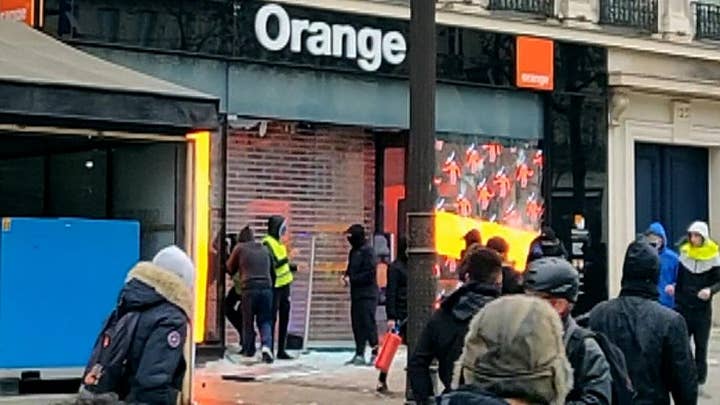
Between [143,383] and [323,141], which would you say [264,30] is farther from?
[143,383]

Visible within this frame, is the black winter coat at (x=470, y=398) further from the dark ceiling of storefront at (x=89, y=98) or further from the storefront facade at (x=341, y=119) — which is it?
the storefront facade at (x=341, y=119)

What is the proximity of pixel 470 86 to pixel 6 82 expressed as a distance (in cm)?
1069

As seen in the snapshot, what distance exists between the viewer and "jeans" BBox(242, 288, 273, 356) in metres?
16.4

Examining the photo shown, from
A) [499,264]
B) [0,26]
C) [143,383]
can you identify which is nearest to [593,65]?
[0,26]

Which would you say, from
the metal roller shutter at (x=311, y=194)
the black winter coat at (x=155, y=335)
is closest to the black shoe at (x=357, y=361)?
the metal roller shutter at (x=311, y=194)

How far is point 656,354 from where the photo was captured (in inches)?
255

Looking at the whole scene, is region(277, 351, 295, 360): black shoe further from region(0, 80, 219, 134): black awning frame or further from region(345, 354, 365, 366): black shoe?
region(0, 80, 219, 134): black awning frame

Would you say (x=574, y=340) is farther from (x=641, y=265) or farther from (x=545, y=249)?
(x=545, y=249)

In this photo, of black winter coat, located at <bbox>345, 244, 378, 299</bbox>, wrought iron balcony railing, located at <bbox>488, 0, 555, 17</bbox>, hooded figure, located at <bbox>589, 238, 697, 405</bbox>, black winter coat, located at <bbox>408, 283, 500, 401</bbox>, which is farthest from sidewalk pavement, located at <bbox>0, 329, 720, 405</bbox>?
wrought iron balcony railing, located at <bbox>488, 0, 555, 17</bbox>

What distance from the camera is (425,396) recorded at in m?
7.00

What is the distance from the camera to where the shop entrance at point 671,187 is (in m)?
22.7

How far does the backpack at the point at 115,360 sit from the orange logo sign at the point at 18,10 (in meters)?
10.1

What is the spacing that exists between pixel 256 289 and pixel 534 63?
668 centimetres

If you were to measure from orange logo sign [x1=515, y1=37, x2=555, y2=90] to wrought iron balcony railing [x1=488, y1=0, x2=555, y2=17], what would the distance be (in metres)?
0.46
